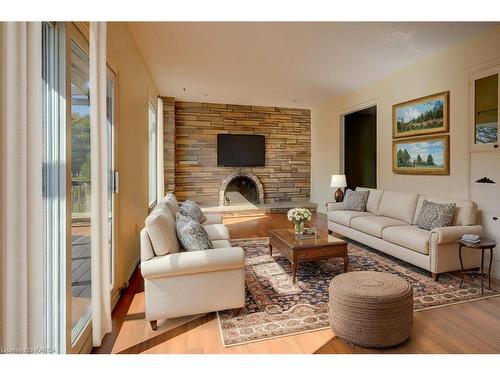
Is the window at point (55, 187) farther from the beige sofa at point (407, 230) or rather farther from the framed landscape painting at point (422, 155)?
the framed landscape painting at point (422, 155)

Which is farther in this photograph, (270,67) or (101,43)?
(270,67)

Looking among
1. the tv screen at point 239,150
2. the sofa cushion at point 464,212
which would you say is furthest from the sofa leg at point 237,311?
the tv screen at point 239,150

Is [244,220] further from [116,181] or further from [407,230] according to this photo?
[116,181]

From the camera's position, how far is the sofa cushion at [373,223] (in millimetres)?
3889

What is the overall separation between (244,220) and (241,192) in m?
1.37

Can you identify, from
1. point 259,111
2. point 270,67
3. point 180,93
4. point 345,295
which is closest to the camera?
point 345,295

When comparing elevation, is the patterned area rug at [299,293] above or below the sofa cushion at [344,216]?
below

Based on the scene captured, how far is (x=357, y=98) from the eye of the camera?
19.4 ft

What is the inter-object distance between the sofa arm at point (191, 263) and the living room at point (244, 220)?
11 mm

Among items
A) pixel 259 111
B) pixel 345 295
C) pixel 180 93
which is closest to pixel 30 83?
pixel 345 295

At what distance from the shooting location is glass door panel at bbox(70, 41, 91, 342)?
1.99 m

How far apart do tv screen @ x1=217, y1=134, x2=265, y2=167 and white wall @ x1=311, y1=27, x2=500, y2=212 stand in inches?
85.9

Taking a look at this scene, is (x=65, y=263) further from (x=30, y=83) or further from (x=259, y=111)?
(x=259, y=111)

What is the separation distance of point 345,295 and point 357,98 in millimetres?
5016
